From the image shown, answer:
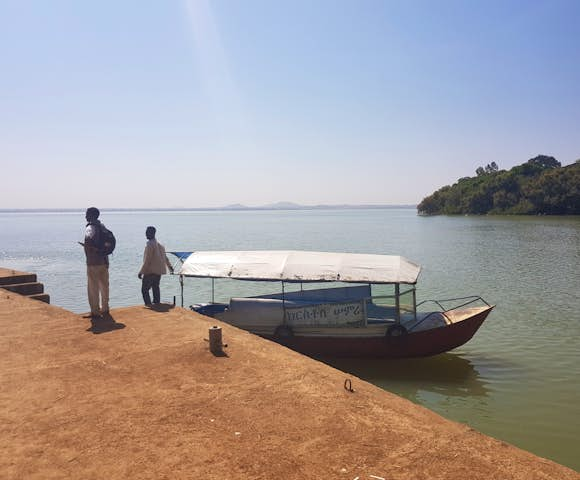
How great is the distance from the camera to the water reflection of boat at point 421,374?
10.9m

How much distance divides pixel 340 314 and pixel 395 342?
1.62 m

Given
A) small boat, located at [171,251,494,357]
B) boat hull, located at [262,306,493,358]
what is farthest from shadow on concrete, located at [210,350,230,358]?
boat hull, located at [262,306,493,358]

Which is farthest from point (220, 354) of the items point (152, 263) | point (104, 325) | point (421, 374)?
point (421, 374)

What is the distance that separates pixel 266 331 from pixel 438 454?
8441mm

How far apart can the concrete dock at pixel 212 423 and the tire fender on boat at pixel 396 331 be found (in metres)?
5.20

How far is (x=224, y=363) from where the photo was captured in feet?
22.0

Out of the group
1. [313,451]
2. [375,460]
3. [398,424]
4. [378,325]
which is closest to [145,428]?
[313,451]

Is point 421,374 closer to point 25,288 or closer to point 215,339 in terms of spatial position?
point 215,339

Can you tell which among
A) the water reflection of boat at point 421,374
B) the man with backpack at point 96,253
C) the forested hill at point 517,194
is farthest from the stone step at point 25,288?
the forested hill at point 517,194

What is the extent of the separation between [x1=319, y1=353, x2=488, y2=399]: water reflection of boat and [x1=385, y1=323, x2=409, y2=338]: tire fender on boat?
35.6 inches

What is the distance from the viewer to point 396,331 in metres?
11.8

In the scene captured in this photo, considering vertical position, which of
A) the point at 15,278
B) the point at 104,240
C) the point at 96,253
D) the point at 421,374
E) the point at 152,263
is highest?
the point at 104,240

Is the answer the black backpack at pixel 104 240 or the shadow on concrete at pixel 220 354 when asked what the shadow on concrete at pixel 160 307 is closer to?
the black backpack at pixel 104 240

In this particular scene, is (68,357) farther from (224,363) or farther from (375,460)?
(375,460)
